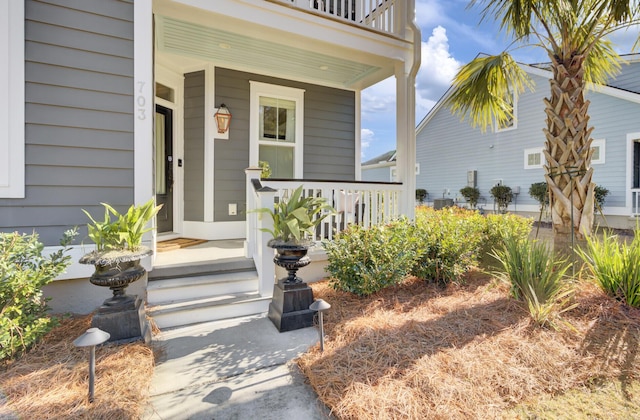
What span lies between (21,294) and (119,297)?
0.59 metres

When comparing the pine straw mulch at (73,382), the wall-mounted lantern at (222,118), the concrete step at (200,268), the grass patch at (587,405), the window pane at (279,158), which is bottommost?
the grass patch at (587,405)

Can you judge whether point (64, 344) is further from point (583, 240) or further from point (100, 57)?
point (583, 240)

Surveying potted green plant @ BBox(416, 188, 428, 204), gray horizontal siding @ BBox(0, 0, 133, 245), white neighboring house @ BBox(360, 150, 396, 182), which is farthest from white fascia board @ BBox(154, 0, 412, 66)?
white neighboring house @ BBox(360, 150, 396, 182)

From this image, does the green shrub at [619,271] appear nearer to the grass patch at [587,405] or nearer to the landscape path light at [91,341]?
the grass patch at [587,405]

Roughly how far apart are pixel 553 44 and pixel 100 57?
5043 millimetres

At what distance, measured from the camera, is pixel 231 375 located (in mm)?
2232

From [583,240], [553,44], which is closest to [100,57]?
[553,44]

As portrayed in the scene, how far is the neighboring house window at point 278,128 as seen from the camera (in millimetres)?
5637

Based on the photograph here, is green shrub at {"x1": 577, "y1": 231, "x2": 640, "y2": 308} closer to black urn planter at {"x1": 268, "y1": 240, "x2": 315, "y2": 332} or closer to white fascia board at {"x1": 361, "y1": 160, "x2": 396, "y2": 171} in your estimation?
black urn planter at {"x1": 268, "y1": 240, "x2": 315, "y2": 332}

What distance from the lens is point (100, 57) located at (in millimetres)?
3090

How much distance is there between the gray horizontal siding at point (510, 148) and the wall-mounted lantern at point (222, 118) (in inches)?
376

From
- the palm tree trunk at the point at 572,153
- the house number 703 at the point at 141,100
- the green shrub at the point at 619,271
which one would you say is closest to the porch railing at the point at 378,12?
the palm tree trunk at the point at 572,153

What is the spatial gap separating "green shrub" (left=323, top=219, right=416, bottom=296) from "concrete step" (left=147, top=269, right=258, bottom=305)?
0.94 meters

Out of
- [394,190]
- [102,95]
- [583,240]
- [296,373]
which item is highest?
[102,95]
